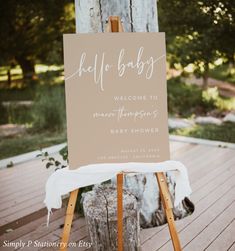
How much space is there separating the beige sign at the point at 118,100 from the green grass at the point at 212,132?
3.50 meters

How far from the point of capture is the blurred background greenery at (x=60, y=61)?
5.64 meters

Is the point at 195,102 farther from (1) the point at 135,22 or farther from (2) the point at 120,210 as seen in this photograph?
(2) the point at 120,210

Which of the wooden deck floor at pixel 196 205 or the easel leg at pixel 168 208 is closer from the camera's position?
the easel leg at pixel 168 208

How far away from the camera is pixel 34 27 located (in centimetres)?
894

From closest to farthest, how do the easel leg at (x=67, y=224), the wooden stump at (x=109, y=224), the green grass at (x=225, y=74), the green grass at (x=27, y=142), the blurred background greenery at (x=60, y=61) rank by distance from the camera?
1. the easel leg at (x=67, y=224)
2. the wooden stump at (x=109, y=224)
3. the green grass at (x=27, y=142)
4. the blurred background greenery at (x=60, y=61)
5. the green grass at (x=225, y=74)

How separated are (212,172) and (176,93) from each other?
4.22m

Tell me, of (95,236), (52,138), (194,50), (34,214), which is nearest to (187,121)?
(194,50)

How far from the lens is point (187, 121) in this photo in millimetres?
6594

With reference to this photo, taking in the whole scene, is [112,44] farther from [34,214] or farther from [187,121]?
[187,121]

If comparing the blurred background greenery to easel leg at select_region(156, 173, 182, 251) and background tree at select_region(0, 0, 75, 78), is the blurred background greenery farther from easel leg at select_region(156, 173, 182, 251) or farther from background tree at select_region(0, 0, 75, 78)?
easel leg at select_region(156, 173, 182, 251)

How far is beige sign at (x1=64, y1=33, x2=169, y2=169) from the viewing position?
81.2 inches

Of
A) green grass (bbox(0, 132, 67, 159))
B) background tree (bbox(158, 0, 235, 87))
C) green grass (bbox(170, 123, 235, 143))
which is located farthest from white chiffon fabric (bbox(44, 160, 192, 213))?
background tree (bbox(158, 0, 235, 87))

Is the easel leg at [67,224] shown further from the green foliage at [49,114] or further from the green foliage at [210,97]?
the green foliage at [210,97]

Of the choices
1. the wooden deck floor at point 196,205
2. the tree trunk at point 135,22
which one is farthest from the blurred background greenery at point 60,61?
the tree trunk at point 135,22
